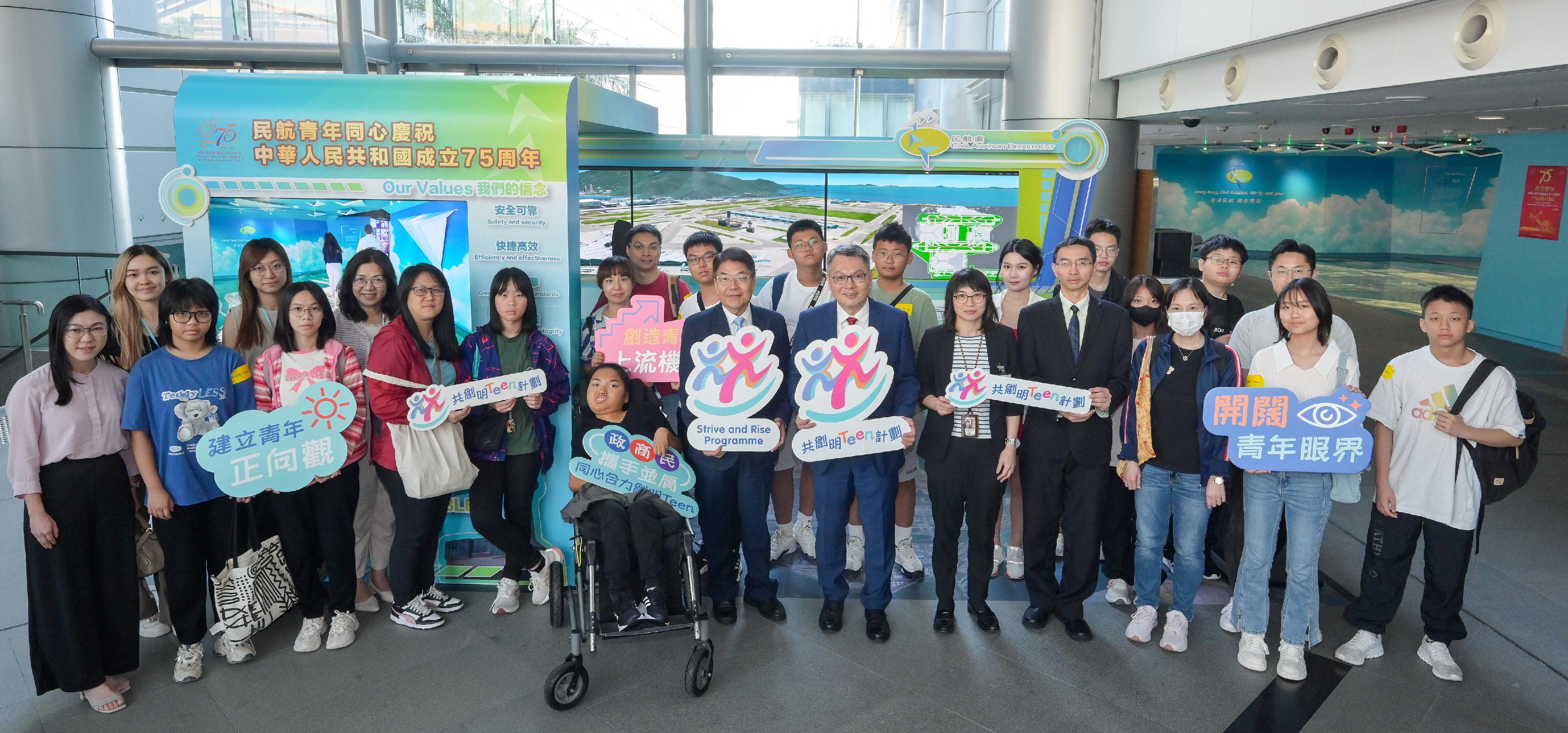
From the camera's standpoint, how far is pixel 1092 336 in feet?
12.9

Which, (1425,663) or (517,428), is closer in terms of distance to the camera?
(1425,663)

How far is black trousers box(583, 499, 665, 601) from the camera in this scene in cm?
382

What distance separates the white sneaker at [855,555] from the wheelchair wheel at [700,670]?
4.39 ft

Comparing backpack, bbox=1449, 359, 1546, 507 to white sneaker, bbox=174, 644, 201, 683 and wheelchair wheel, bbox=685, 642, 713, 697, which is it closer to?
wheelchair wheel, bbox=685, 642, 713, 697

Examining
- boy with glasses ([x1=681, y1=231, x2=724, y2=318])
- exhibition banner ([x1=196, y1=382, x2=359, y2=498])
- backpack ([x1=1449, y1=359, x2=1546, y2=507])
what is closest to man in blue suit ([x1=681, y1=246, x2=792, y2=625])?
boy with glasses ([x1=681, y1=231, x2=724, y2=318])

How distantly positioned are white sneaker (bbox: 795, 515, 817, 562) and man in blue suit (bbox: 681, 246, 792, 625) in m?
0.68

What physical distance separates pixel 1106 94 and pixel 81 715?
889 centimetres

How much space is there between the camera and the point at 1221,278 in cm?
444

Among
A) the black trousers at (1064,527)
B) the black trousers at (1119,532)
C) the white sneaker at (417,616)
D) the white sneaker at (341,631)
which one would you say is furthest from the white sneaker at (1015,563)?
the white sneaker at (341,631)

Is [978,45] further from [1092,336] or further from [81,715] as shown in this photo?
[81,715]

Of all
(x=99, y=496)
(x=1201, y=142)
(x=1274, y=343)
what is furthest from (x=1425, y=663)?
(x=1201, y=142)

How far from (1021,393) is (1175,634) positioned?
132 centimetres

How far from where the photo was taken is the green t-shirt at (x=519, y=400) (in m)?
4.17

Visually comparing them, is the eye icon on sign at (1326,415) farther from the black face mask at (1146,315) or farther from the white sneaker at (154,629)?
the white sneaker at (154,629)
